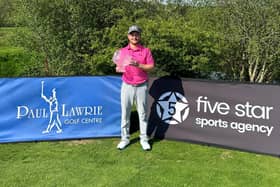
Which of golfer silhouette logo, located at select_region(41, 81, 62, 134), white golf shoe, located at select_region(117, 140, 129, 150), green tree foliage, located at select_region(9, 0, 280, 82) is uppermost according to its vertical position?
green tree foliage, located at select_region(9, 0, 280, 82)

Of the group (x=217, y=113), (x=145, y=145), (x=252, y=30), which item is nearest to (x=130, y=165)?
(x=145, y=145)

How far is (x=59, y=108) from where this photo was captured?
6.72 m

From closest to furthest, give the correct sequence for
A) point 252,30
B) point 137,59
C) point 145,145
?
point 137,59
point 145,145
point 252,30

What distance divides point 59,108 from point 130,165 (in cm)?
186

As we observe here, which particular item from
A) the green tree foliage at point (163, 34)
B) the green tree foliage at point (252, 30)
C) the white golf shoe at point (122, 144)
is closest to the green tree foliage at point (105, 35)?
the green tree foliage at point (163, 34)

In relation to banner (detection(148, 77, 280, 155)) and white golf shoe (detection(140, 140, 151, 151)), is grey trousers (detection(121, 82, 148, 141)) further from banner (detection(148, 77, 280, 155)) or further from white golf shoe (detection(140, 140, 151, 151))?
banner (detection(148, 77, 280, 155))

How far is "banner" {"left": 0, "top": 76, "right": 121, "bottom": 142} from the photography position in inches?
259

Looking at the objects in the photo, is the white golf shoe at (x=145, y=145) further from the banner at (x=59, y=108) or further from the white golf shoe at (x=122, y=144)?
the banner at (x=59, y=108)

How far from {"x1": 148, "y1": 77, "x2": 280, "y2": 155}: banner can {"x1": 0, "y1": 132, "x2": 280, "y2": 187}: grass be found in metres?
0.20

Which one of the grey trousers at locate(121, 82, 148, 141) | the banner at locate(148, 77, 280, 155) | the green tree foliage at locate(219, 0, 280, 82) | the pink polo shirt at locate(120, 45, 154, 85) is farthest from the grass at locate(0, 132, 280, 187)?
the green tree foliage at locate(219, 0, 280, 82)

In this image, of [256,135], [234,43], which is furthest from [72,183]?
[234,43]

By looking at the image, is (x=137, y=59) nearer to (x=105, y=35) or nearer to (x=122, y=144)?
(x=122, y=144)

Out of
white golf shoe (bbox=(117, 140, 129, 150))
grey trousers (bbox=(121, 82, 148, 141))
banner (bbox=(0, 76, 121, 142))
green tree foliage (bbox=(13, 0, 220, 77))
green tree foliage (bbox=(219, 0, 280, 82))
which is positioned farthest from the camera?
green tree foliage (bbox=(219, 0, 280, 82))

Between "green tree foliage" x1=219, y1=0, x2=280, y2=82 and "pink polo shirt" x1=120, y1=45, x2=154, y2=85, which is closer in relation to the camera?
"pink polo shirt" x1=120, y1=45, x2=154, y2=85
